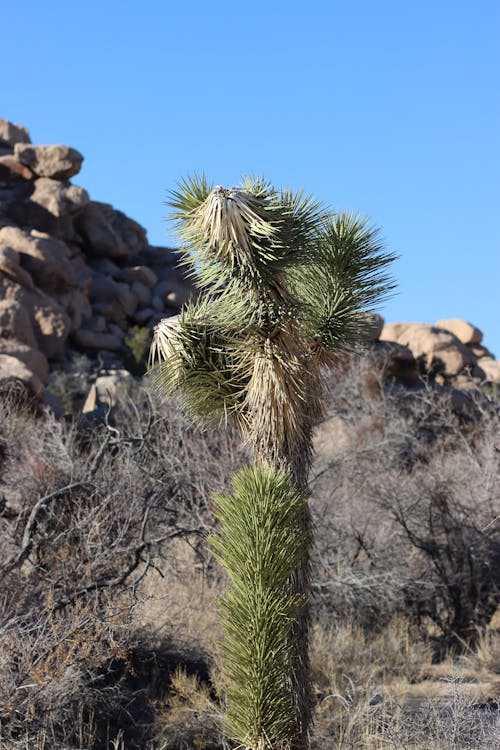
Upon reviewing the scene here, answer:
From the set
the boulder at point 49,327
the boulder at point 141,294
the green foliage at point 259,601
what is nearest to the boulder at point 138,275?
the boulder at point 141,294

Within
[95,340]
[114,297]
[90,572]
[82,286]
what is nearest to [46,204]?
[82,286]

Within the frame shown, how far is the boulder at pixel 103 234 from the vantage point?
115ft

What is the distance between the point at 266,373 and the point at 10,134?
3660 centimetres

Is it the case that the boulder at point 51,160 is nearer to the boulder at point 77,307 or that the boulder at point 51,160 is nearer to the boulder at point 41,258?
the boulder at point 41,258

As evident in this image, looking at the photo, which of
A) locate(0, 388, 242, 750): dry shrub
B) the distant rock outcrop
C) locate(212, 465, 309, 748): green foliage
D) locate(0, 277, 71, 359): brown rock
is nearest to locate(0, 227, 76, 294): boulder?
the distant rock outcrop

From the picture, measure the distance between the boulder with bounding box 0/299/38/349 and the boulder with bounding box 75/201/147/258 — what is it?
30.7ft

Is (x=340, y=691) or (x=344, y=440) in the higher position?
(x=344, y=440)

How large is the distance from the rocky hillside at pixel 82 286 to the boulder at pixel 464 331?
38 mm

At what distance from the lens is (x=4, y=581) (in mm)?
8094

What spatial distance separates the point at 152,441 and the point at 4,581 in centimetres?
507

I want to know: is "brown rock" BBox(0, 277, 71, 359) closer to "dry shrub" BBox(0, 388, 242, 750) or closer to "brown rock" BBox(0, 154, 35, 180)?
"brown rock" BBox(0, 154, 35, 180)

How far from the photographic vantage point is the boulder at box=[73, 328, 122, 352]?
30.5 metres

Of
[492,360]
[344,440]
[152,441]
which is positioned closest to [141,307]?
[492,360]

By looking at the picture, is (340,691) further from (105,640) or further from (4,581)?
(4,581)
